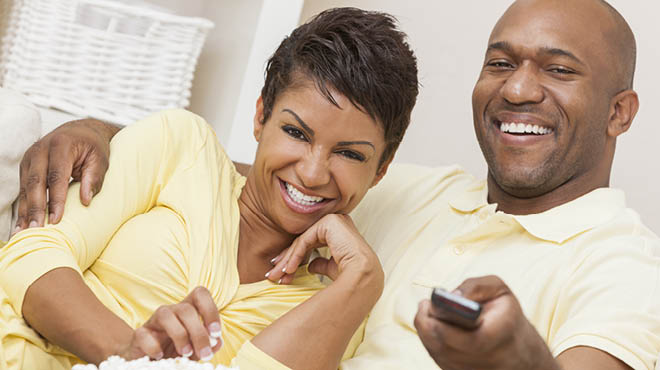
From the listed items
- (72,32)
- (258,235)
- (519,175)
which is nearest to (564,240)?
(519,175)

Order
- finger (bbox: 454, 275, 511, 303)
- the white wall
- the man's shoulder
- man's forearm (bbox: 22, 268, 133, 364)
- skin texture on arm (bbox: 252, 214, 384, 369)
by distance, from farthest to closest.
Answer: the white wall < the man's shoulder < skin texture on arm (bbox: 252, 214, 384, 369) < man's forearm (bbox: 22, 268, 133, 364) < finger (bbox: 454, 275, 511, 303)

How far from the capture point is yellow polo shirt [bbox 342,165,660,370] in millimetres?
1182

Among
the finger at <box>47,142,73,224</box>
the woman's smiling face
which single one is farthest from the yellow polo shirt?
the finger at <box>47,142,73,224</box>

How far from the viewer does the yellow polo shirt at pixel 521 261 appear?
118 centimetres

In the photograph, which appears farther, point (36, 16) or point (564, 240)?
point (36, 16)

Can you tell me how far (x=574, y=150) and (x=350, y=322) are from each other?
→ 57 centimetres

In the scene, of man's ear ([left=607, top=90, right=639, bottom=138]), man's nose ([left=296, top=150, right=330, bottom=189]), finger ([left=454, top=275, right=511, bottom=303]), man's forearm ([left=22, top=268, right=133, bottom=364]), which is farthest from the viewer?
man's ear ([left=607, top=90, right=639, bottom=138])

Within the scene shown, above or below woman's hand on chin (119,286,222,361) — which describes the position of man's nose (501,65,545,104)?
above

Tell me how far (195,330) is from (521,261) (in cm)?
68

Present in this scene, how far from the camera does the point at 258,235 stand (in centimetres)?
147

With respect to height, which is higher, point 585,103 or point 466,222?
point 585,103

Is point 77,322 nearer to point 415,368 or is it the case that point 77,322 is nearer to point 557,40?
point 415,368

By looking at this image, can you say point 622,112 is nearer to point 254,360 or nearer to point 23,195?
point 254,360

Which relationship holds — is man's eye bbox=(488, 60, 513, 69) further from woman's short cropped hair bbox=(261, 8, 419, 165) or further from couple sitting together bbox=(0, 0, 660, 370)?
woman's short cropped hair bbox=(261, 8, 419, 165)
